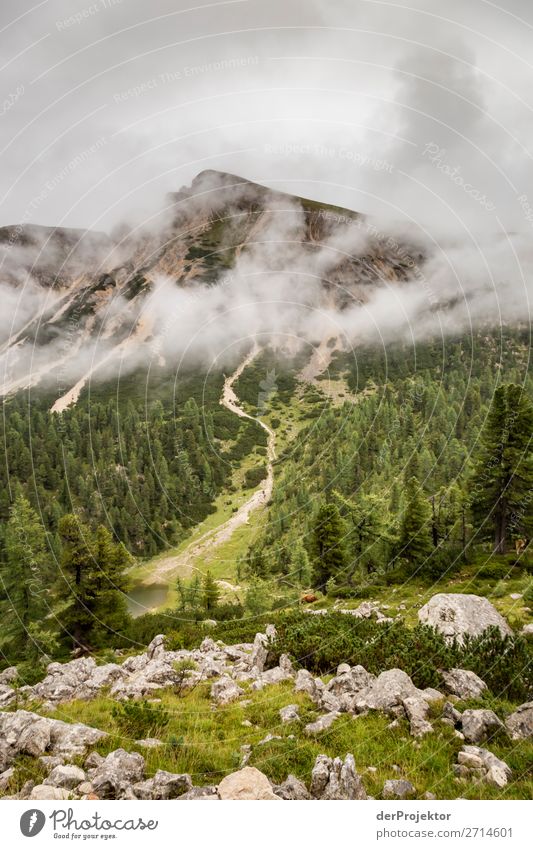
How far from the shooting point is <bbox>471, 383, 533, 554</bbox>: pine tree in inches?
1344

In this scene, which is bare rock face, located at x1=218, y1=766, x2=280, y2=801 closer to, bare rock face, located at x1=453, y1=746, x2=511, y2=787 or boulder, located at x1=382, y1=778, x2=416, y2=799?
boulder, located at x1=382, y1=778, x2=416, y2=799

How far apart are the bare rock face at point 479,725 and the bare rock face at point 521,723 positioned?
0.22 metres

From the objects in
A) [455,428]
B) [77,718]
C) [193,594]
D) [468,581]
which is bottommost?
[193,594]

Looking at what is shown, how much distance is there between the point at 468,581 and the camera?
3098 centimetres

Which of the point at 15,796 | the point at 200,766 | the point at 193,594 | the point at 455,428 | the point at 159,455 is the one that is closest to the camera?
the point at 15,796

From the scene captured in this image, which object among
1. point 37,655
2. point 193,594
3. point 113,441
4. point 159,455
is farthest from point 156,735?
point 113,441

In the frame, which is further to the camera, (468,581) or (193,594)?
(193,594)

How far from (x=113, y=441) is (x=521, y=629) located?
17956 cm

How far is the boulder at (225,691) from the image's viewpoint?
12875mm

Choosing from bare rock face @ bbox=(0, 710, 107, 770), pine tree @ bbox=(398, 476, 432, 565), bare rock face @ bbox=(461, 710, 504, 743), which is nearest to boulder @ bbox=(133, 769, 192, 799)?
bare rock face @ bbox=(0, 710, 107, 770)

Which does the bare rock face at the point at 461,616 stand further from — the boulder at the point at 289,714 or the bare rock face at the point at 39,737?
the bare rock face at the point at 39,737

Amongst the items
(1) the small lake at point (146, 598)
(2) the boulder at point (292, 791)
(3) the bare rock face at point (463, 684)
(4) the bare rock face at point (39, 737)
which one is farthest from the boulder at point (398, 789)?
(1) the small lake at point (146, 598)

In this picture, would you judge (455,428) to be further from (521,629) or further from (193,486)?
(521,629)
